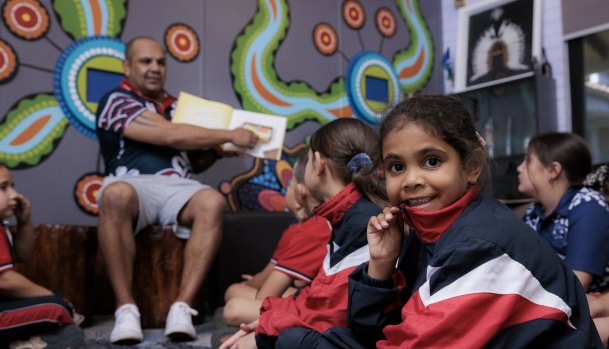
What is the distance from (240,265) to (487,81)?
2.20 metres

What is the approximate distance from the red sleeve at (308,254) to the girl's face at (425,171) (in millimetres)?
701

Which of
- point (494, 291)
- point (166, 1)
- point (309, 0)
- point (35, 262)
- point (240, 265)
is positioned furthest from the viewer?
point (309, 0)

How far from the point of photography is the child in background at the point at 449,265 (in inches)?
33.6

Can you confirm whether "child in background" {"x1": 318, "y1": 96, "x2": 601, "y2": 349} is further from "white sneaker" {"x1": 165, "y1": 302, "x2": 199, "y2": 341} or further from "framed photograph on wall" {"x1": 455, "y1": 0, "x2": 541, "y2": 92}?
"framed photograph on wall" {"x1": 455, "y1": 0, "x2": 541, "y2": 92}

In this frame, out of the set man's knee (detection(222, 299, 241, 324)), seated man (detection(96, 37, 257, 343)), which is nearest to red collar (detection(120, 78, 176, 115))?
seated man (detection(96, 37, 257, 343))

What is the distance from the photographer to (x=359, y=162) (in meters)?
1.37

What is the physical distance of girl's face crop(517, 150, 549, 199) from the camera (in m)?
1.82

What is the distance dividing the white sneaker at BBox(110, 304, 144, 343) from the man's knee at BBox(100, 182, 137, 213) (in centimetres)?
36

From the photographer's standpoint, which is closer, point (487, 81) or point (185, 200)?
point (185, 200)

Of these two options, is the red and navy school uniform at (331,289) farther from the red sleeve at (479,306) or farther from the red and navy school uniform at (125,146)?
the red and navy school uniform at (125,146)

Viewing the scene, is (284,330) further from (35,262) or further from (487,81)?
(487,81)

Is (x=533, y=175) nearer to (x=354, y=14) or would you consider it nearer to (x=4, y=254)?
(x=4, y=254)

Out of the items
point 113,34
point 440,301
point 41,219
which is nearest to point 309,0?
point 113,34

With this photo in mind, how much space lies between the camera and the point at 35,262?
2279mm
